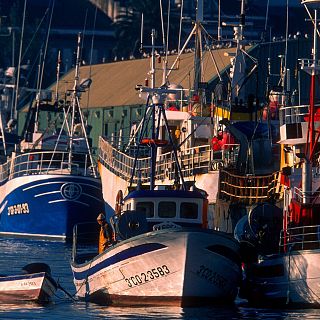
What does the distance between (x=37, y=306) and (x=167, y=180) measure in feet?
70.9

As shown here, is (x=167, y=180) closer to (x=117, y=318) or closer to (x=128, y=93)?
(x=117, y=318)

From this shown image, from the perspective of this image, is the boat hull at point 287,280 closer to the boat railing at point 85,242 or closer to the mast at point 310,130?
the mast at point 310,130

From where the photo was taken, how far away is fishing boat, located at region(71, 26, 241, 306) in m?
47.1

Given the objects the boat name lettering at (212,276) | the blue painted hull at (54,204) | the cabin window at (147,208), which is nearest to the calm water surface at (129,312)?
Answer: the boat name lettering at (212,276)

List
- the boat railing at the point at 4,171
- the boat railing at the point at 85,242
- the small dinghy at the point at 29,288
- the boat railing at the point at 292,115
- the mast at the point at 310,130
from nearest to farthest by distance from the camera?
1. the mast at the point at 310,130
2. the small dinghy at the point at 29,288
3. the boat railing at the point at 292,115
4. the boat railing at the point at 85,242
5. the boat railing at the point at 4,171

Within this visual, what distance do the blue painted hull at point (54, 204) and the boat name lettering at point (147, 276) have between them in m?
32.9

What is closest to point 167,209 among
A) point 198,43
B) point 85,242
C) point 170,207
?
point 170,207

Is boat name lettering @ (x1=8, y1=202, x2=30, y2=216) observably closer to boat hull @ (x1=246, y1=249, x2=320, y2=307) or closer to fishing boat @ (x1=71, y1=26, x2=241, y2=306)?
fishing boat @ (x1=71, y1=26, x2=241, y2=306)

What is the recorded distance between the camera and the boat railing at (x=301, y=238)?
156 ft

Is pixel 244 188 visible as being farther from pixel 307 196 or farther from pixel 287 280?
pixel 287 280

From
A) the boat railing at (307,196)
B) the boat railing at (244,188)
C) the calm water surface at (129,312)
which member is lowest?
the calm water surface at (129,312)

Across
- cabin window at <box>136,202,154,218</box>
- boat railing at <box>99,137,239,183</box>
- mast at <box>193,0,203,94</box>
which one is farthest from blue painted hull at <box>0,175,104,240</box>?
cabin window at <box>136,202,154,218</box>

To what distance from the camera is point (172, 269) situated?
4734 centimetres

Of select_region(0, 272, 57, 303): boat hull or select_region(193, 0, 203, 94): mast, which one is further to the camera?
select_region(193, 0, 203, 94): mast
